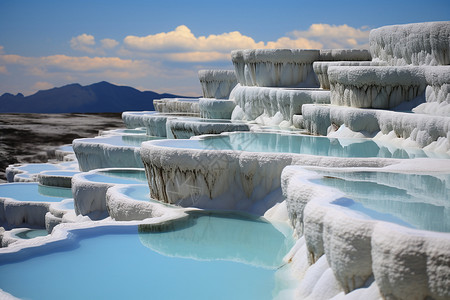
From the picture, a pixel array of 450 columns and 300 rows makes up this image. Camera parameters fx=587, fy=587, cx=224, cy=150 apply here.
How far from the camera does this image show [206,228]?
7824 mm

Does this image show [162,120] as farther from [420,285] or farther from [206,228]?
[420,285]

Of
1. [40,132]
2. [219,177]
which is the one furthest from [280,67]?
[40,132]

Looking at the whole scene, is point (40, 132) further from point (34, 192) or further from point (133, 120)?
point (34, 192)

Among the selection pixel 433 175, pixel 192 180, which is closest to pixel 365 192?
pixel 433 175

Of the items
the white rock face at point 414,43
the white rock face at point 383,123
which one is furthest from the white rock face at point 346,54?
the white rock face at point 383,123

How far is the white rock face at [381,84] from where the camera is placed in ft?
36.6

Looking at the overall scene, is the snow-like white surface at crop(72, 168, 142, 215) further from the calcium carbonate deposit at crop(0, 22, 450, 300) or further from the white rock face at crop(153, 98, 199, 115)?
the white rock face at crop(153, 98, 199, 115)

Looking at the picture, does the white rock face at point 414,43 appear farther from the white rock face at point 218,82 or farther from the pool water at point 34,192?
the pool water at point 34,192

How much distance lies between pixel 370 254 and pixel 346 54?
13088 millimetres

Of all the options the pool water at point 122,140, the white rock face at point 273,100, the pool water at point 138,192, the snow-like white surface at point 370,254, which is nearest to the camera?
the snow-like white surface at point 370,254

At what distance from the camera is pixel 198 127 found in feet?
47.0

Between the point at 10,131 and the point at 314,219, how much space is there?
2844cm

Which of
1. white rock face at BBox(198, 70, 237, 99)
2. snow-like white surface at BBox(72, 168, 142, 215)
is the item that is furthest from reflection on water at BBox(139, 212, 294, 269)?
white rock face at BBox(198, 70, 237, 99)

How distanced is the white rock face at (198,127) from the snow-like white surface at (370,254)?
8.45 metres
